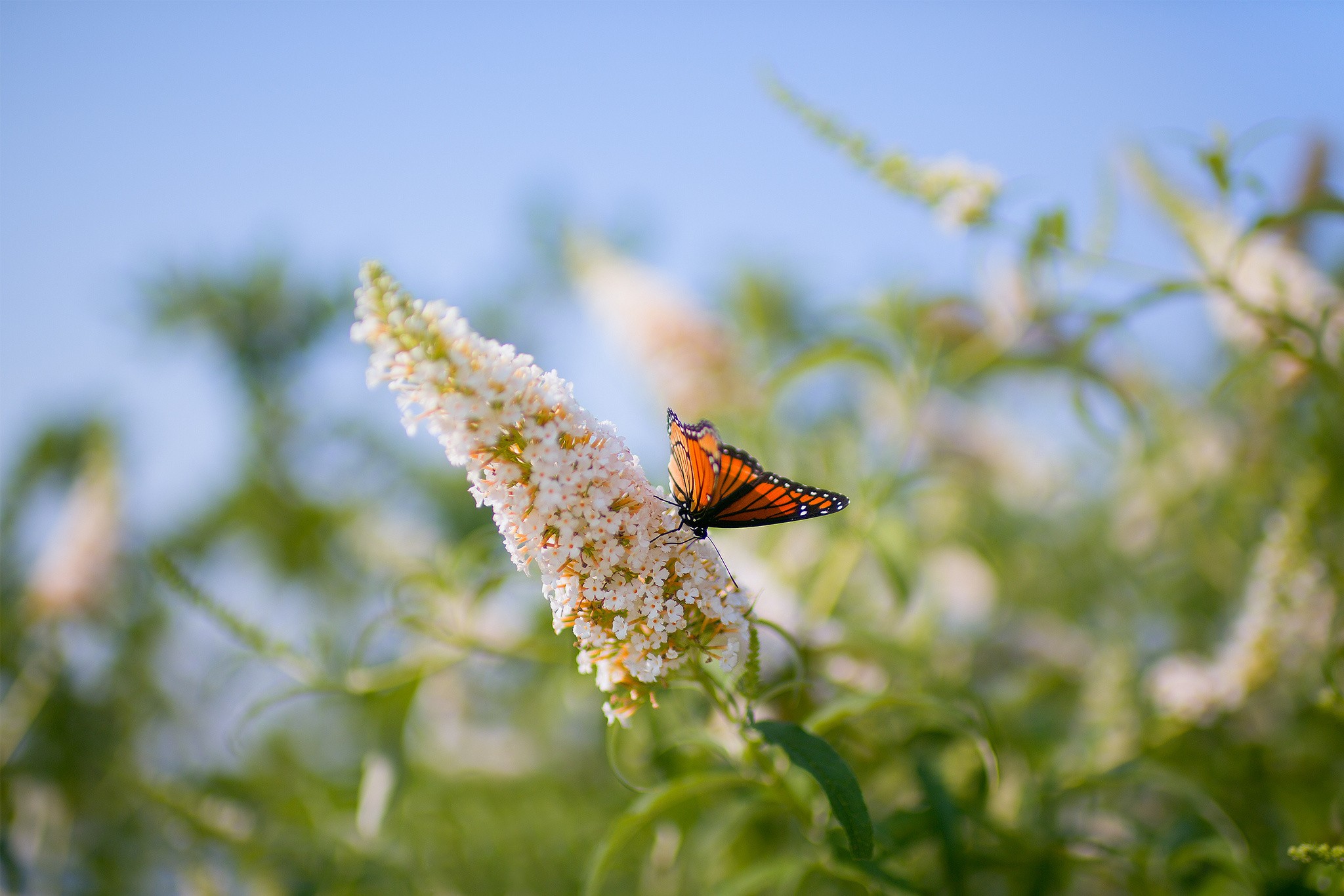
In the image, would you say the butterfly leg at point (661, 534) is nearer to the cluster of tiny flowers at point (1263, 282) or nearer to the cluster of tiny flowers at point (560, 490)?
the cluster of tiny flowers at point (560, 490)

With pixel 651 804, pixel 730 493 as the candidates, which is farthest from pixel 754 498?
pixel 651 804

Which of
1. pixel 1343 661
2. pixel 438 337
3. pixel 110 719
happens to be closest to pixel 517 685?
pixel 110 719

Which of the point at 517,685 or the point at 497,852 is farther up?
the point at 517,685

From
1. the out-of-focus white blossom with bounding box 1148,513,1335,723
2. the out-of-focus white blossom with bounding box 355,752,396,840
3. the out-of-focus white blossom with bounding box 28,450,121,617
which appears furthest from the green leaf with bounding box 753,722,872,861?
the out-of-focus white blossom with bounding box 28,450,121,617

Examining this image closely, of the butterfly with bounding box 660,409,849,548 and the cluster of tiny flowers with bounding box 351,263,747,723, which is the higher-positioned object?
the butterfly with bounding box 660,409,849,548

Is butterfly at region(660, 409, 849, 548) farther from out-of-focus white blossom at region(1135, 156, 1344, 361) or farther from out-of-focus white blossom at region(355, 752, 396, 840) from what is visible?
out-of-focus white blossom at region(1135, 156, 1344, 361)

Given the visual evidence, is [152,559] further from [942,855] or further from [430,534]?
[430,534]

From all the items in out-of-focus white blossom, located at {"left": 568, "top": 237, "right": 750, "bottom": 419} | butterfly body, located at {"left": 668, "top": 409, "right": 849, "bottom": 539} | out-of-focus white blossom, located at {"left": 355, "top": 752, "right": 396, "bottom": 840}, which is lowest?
out-of-focus white blossom, located at {"left": 355, "top": 752, "right": 396, "bottom": 840}
